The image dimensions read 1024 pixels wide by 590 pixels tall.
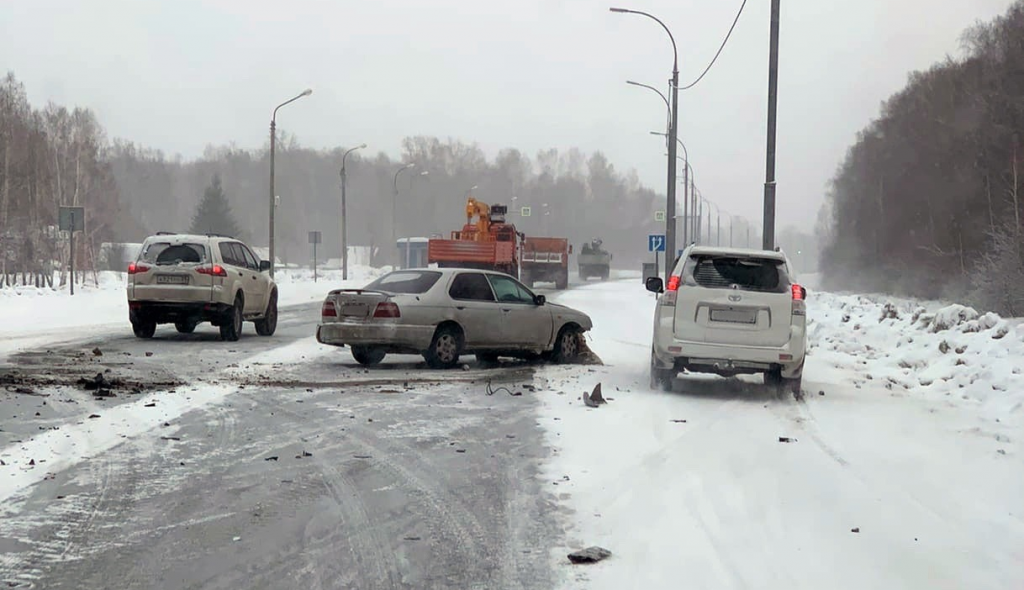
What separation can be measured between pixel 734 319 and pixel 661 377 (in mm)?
1179

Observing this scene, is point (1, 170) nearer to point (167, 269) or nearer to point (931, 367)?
point (167, 269)

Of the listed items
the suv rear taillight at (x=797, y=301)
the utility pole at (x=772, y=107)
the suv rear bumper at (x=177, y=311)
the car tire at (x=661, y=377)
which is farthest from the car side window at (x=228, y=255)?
the suv rear taillight at (x=797, y=301)

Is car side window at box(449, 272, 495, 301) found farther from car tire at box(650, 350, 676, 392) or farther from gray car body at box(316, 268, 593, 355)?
car tire at box(650, 350, 676, 392)

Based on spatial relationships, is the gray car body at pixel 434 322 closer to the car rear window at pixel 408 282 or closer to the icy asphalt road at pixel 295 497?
the car rear window at pixel 408 282

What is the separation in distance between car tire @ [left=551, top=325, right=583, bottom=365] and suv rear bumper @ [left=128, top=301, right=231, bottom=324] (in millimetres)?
5936

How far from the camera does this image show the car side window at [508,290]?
14.9 meters

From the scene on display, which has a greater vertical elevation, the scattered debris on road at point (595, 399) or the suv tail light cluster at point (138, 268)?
the suv tail light cluster at point (138, 268)

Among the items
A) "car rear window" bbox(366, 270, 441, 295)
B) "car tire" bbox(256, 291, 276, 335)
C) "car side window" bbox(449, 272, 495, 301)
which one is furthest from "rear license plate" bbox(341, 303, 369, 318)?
"car tire" bbox(256, 291, 276, 335)

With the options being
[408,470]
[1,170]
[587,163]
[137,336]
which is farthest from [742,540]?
[587,163]

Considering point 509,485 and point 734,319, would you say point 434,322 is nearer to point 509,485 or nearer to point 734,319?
point 734,319

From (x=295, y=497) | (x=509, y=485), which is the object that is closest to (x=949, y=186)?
(x=509, y=485)

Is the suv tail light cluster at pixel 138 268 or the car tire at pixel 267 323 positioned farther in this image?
the car tire at pixel 267 323

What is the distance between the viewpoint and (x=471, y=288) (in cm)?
1458

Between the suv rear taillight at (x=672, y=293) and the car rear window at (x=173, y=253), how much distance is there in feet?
28.9
